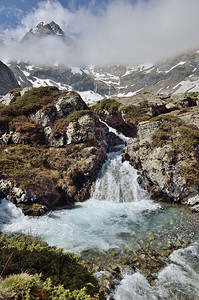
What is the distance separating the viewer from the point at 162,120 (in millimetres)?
25766

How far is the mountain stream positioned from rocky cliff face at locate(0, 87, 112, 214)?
6.59ft

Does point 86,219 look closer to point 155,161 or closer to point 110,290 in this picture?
point 110,290

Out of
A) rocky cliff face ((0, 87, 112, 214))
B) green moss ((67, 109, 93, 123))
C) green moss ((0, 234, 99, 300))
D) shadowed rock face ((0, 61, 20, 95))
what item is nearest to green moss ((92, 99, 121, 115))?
rocky cliff face ((0, 87, 112, 214))

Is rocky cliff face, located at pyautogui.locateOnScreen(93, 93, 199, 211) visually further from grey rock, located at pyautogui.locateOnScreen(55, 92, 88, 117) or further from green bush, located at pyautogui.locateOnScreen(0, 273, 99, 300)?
green bush, located at pyautogui.locateOnScreen(0, 273, 99, 300)

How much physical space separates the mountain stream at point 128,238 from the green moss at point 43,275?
2039mm

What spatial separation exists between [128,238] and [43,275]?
26.4ft

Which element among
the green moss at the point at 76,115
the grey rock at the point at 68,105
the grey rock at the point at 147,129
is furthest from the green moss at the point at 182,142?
the grey rock at the point at 68,105

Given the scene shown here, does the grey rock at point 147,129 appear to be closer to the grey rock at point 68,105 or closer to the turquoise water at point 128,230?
the turquoise water at point 128,230

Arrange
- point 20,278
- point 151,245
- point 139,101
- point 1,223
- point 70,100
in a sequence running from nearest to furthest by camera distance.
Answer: point 20,278
point 151,245
point 1,223
point 70,100
point 139,101

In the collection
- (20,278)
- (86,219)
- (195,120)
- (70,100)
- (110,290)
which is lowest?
(86,219)

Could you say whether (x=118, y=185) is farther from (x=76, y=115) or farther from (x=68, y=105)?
(x=68, y=105)

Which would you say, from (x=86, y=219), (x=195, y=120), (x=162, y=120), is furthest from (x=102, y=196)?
(x=195, y=120)

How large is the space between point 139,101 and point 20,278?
1770 inches

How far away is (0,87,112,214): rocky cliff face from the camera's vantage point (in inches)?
705
